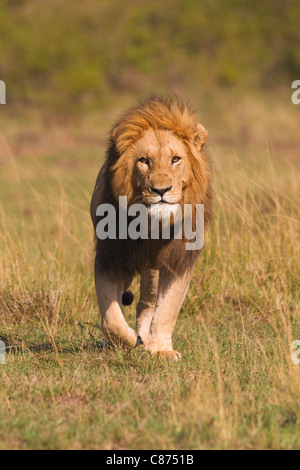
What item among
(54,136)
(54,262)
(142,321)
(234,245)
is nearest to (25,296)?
(54,262)

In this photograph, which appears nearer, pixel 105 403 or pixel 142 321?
pixel 105 403

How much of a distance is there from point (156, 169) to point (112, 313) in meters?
0.79

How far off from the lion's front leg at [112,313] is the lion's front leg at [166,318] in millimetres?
116

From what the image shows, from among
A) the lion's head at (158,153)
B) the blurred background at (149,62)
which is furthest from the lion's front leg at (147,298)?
the blurred background at (149,62)

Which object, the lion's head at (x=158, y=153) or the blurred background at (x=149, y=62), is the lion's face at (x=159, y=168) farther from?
the blurred background at (x=149, y=62)

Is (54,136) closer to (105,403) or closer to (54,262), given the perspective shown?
(54,262)

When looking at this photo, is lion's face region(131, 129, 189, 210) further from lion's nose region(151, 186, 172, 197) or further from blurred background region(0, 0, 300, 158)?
blurred background region(0, 0, 300, 158)

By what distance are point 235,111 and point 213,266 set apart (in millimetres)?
15776

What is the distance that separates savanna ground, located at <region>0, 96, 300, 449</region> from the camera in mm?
3139

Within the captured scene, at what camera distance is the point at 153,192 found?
3908 mm

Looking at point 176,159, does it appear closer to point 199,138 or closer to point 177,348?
point 199,138

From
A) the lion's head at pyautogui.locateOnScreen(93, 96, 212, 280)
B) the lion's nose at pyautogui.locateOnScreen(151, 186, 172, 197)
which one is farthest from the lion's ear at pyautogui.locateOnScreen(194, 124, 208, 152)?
the lion's nose at pyautogui.locateOnScreen(151, 186, 172, 197)

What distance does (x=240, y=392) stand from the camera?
3.67 m

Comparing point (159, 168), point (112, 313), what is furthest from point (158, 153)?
point (112, 313)
